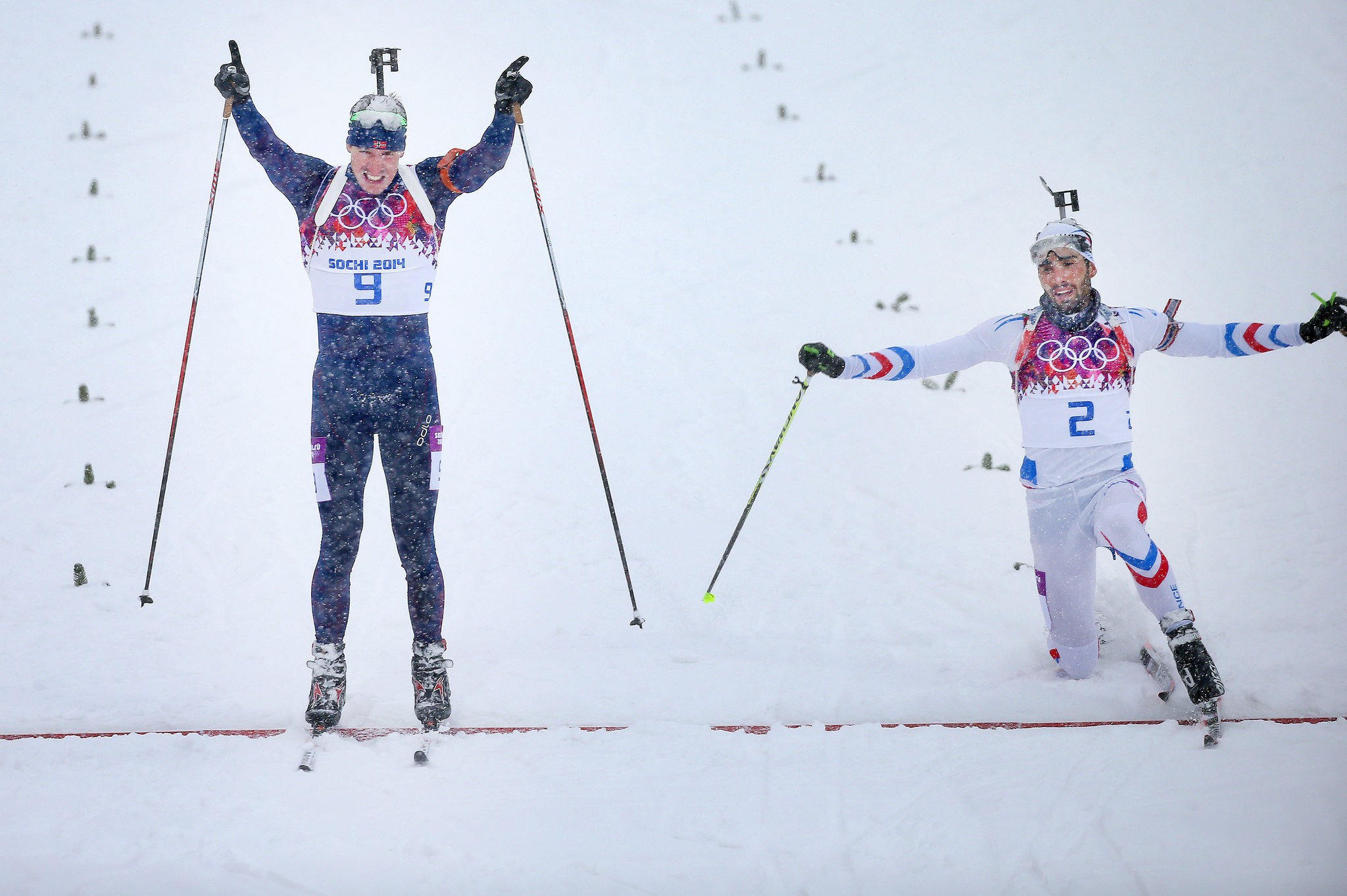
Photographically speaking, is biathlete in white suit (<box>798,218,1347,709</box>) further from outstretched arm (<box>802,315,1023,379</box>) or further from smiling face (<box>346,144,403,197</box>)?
smiling face (<box>346,144,403,197</box>)

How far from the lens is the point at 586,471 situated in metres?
6.82

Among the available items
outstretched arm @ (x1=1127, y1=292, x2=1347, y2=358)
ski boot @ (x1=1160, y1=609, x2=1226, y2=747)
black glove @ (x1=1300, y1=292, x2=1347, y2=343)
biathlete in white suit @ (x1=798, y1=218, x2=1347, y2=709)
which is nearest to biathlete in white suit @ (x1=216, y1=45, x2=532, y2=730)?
biathlete in white suit @ (x1=798, y1=218, x2=1347, y2=709)

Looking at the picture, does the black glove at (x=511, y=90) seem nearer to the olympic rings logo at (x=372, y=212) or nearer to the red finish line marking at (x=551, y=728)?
the olympic rings logo at (x=372, y=212)

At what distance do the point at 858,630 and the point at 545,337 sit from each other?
14.1 ft

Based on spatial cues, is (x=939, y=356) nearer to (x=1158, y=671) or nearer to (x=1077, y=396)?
(x=1077, y=396)

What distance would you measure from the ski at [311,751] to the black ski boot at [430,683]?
1.16ft

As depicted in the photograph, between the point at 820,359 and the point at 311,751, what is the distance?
2406 mm

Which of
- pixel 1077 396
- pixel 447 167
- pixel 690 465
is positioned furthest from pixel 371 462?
pixel 690 465

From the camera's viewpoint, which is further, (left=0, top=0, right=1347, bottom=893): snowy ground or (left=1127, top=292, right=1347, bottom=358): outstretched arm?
(left=1127, top=292, right=1347, bottom=358): outstretched arm

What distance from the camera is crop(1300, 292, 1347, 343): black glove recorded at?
3.67 metres


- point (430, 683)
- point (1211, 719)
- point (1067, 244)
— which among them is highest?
point (1067, 244)

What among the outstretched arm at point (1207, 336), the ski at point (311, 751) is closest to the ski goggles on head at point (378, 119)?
the ski at point (311, 751)

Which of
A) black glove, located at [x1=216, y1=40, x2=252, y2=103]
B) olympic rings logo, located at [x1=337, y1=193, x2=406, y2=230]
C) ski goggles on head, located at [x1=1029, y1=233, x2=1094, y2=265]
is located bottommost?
ski goggles on head, located at [x1=1029, y1=233, x2=1094, y2=265]

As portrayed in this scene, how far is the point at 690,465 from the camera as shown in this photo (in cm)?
688
